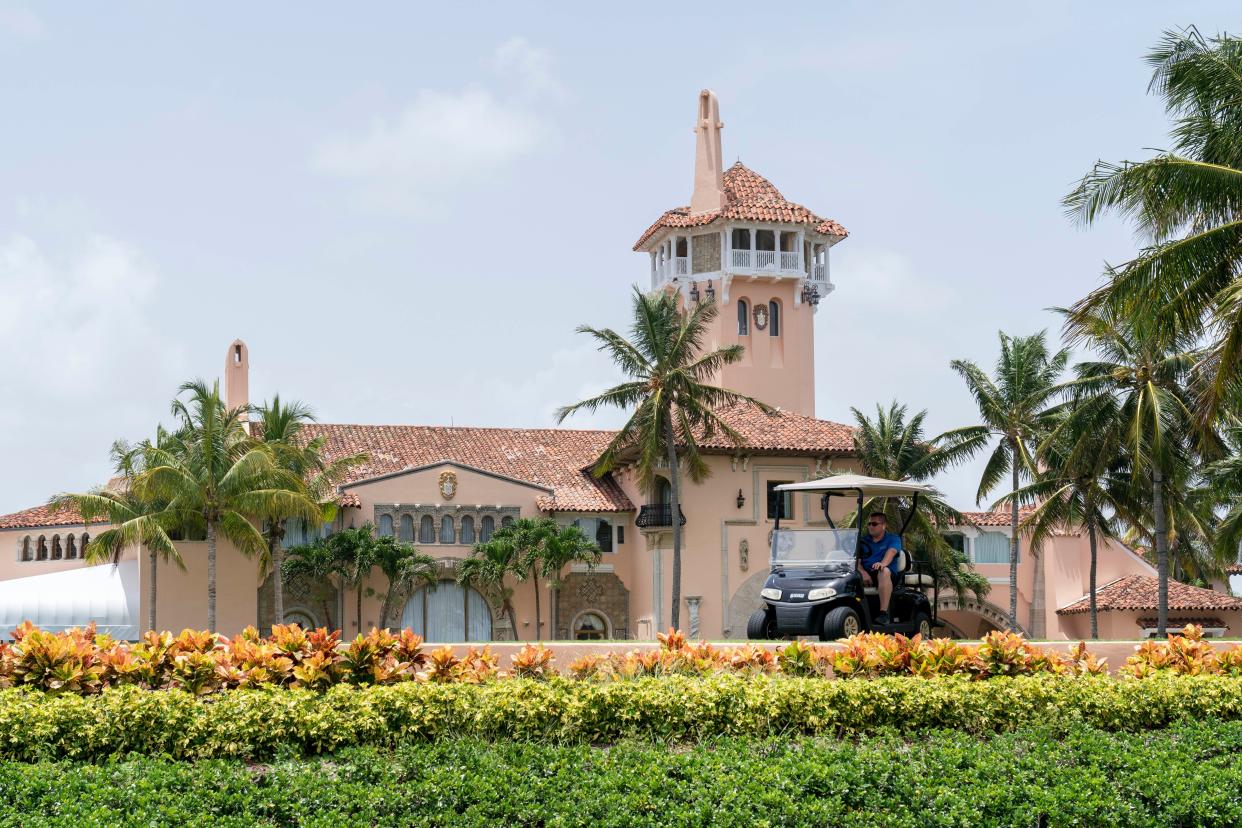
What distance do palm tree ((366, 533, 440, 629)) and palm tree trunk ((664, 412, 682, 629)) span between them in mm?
7130

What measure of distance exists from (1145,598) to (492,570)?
2008cm

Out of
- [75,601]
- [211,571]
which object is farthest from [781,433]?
[75,601]

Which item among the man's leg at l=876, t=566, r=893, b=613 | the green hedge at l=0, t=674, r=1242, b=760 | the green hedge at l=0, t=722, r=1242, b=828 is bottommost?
the green hedge at l=0, t=722, r=1242, b=828

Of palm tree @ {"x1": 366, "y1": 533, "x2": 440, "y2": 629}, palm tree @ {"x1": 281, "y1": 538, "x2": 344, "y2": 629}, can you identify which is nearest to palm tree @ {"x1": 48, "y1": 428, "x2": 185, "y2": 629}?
palm tree @ {"x1": 281, "y1": 538, "x2": 344, "y2": 629}

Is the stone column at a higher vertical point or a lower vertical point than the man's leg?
lower

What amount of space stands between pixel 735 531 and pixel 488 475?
7.65 meters

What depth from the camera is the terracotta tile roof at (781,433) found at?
44.5 metres

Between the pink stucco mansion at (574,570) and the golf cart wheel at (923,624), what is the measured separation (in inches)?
858

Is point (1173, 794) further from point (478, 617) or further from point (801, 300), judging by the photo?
point (801, 300)

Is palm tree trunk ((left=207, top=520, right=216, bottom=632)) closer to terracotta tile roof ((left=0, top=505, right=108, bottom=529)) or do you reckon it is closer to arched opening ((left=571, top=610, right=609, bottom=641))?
terracotta tile roof ((left=0, top=505, right=108, bottom=529))

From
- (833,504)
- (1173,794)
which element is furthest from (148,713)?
(833,504)

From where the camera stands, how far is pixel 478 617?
43.7 m

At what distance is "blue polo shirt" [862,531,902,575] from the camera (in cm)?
1962

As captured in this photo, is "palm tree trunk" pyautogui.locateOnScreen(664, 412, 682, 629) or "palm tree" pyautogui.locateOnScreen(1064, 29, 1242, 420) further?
"palm tree trunk" pyautogui.locateOnScreen(664, 412, 682, 629)
